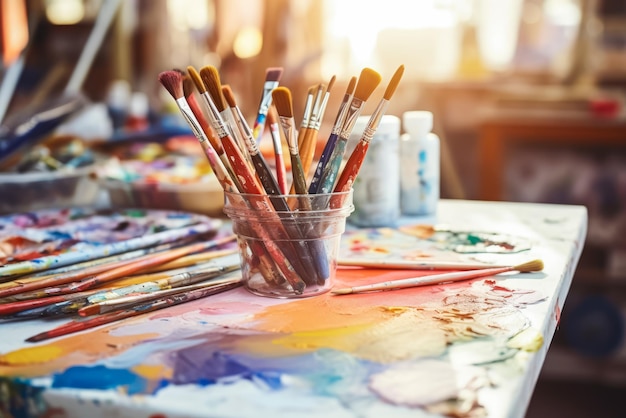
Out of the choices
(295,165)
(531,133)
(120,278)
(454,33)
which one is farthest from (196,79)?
(454,33)

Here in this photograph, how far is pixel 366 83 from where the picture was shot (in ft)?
2.18

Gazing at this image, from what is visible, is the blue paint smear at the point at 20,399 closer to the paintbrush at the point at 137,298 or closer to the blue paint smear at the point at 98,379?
the blue paint smear at the point at 98,379

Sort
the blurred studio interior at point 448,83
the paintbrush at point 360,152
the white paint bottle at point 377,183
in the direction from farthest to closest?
the blurred studio interior at point 448,83 → the white paint bottle at point 377,183 → the paintbrush at point 360,152

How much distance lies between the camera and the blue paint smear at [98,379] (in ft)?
1.60

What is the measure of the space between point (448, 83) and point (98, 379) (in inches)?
89.8

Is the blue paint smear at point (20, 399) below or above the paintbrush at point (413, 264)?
below

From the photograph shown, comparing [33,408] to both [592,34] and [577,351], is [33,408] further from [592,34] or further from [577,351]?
[592,34]

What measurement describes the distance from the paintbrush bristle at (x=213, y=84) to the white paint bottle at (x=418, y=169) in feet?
1.49

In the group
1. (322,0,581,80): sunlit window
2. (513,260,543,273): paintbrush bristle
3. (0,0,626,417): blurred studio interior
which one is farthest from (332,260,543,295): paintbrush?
(322,0,581,80): sunlit window

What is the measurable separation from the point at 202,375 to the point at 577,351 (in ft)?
5.91

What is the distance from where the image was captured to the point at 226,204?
2.33 ft

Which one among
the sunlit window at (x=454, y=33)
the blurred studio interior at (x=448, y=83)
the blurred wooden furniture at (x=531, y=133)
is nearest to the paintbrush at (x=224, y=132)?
the blurred studio interior at (x=448, y=83)

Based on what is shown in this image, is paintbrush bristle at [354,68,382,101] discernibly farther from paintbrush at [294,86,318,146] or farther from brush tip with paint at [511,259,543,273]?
brush tip with paint at [511,259,543,273]

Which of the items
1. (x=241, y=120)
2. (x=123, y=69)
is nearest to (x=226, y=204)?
(x=241, y=120)
